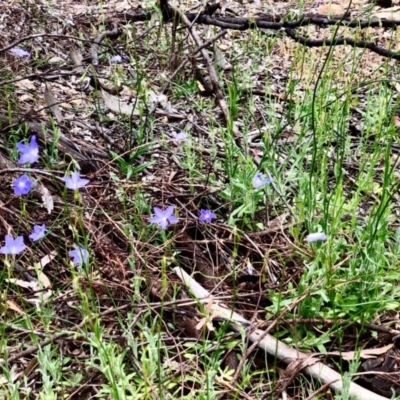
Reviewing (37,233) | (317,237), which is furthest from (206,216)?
(37,233)

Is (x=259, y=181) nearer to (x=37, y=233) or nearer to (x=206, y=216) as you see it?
(x=206, y=216)

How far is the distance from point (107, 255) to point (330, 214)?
2.32 feet

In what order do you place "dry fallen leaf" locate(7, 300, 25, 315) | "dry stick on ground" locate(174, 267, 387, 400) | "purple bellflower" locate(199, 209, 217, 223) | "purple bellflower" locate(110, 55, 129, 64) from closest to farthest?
1. "dry stick on ground" locate(174, 267, 387, 400)
2. "dry fallen leaf" locate(7, 300, 25, 315)
3. "purple bellflower" locate(199, 209, 217, 223)
4. "purple bellflower" locate(110, 55, 129, 64)

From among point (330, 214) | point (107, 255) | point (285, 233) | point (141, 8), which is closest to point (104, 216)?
point (107, 255)

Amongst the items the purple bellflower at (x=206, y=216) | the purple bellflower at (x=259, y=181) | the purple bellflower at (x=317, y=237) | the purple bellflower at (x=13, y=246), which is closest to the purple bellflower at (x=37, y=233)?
the purple bellflower at (x=13, y=246)

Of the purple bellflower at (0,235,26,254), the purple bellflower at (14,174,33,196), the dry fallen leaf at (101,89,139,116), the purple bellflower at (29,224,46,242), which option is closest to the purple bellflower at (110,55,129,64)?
the dry fallen leaf at (101,89,139,116)

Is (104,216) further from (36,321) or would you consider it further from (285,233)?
(285,233)

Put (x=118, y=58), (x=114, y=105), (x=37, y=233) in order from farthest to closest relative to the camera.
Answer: (x=118, y=58)
(x=114, y=105)
(x=37, y=233)

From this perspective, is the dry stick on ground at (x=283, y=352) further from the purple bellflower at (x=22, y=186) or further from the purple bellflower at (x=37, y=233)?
the purple bellflower at (x=22, y=186)

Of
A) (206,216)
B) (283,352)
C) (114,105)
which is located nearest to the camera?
(283,352)

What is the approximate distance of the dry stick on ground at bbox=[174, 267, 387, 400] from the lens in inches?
55.6

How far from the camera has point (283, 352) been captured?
5.03ft

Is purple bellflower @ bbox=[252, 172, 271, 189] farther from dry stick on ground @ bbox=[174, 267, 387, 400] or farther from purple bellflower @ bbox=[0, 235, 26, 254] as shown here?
purple bellflower @ bbox=[0, 235, 26, 254]

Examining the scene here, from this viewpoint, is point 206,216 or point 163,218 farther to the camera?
point 206,216
